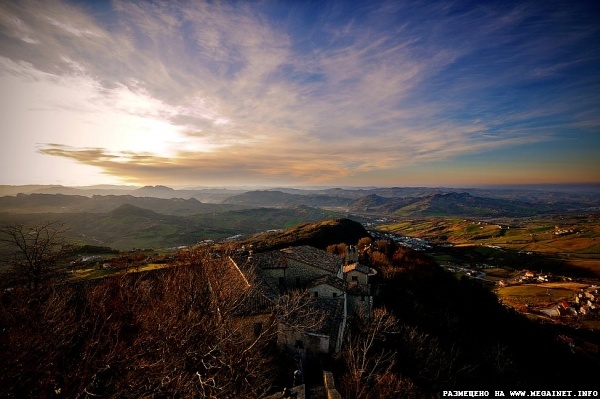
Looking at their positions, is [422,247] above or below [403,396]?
below

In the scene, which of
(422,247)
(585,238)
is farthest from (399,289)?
(585,238)

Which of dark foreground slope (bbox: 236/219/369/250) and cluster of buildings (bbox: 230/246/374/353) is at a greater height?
cluster of buildings (bbox: 230/246/374/353)

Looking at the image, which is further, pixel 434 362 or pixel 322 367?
pixel 434 362

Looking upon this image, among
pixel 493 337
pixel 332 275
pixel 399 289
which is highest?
pixel 332 275

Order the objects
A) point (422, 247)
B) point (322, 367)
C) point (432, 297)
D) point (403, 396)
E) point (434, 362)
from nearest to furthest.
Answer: point (403, 396)
point (322, 367)
point (434, 362)
point (432, 297)
point (422, 247)

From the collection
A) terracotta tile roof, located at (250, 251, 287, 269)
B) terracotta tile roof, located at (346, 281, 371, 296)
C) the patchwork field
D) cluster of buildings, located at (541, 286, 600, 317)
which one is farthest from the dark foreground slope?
cluster of buildings, located at (541, 286, 600, 317)

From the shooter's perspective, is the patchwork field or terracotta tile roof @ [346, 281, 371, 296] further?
the patchwork field

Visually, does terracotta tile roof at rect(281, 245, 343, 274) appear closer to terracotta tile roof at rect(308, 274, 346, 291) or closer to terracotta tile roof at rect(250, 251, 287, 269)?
terracotta tile roof at rect(250, 251, 287, 269)

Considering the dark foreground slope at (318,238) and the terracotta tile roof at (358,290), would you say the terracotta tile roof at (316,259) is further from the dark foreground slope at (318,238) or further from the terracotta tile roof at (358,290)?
the dark foreground slope at (318,238)

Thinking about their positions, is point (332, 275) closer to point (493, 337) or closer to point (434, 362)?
point (434, 362)

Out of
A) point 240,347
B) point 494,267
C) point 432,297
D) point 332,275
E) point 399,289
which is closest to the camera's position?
point 240,347

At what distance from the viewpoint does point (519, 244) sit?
165 meters

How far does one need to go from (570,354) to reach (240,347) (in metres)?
68.0

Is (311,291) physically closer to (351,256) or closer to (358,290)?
(358,290)
